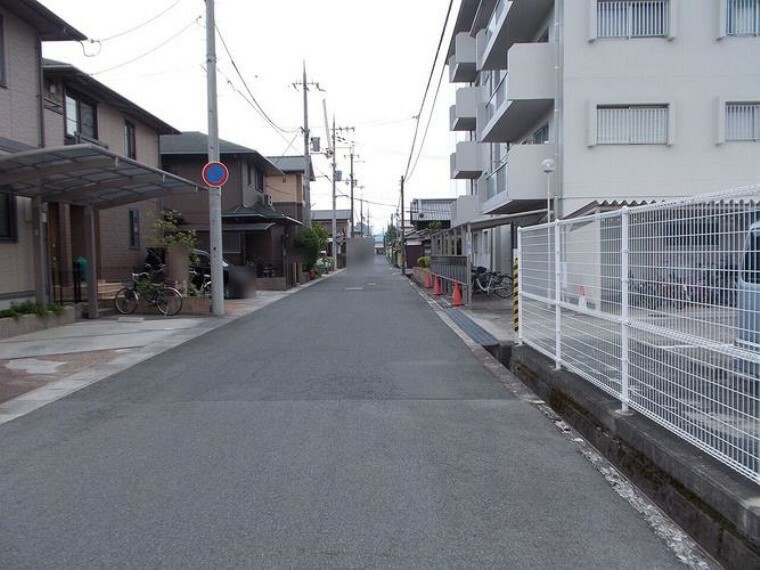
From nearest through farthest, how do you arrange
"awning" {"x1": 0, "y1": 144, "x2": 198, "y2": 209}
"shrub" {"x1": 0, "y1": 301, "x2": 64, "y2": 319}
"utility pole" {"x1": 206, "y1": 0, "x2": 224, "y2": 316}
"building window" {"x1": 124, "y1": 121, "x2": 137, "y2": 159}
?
"awning" {"x1": 0, "y1": 144, "x2": 198, "y2": 209}, "shrub" {"x1": 0, "y1": 301, "x2": 64, "y2": 319}, "utility pole" {"x1": 206, "y1": 0, "x2": 224, "y2": 316}, "building window" {"x1": 124, "y1": 121, "x2": 137, "y2": 159}

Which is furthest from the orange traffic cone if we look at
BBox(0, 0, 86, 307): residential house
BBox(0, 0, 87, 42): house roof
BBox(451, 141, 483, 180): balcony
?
BBox(451, 141, 483, 180): balcony

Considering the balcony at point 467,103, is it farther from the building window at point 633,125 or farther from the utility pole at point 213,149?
the utility pole at point 213,149

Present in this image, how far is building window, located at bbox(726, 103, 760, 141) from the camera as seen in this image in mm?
16922

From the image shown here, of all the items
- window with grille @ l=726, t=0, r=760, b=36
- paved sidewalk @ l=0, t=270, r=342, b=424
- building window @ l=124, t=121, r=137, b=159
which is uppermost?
window with grille @ l=726, t=0, r=760, b=36

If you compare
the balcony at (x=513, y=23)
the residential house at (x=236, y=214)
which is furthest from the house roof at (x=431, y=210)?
the balcony at (x=513, y=23)

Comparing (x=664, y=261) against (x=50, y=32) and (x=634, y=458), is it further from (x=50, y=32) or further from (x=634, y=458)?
(x=50, y=32)

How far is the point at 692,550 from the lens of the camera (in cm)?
370

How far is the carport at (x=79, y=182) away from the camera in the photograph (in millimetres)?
11141

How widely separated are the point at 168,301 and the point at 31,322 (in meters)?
3.95

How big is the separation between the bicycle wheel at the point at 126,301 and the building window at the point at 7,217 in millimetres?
3390

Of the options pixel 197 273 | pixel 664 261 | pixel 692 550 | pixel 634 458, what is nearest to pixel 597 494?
pixel 634 458

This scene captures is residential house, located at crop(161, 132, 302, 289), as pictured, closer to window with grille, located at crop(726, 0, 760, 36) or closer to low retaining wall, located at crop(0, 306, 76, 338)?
low retaining wall, located at crop(0, 306, 76, 338)

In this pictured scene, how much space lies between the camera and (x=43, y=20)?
1414cm

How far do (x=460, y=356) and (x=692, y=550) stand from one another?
6.66 meters
